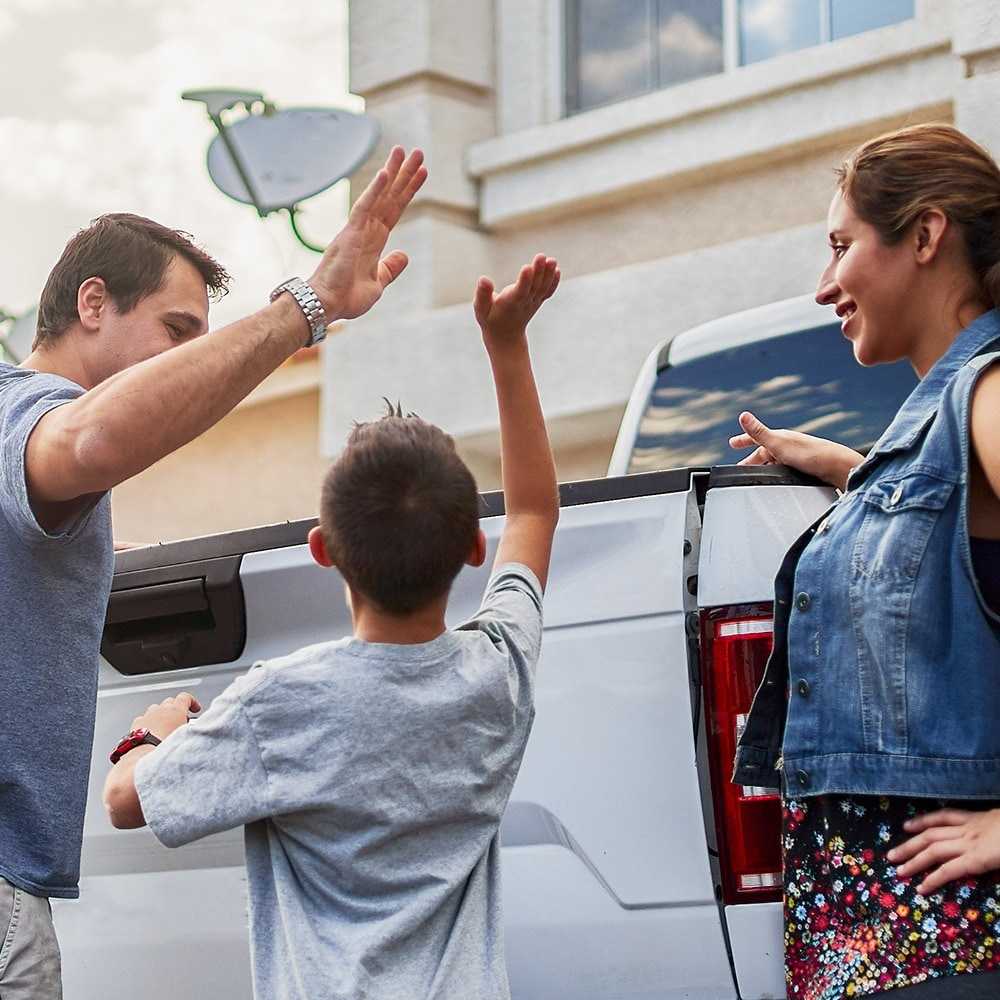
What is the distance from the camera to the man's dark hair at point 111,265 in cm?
274

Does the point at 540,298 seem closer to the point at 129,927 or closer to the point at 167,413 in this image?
the point at 167,413

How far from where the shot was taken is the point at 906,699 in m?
2.11

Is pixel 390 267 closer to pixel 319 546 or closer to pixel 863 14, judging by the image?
pixel 319 546

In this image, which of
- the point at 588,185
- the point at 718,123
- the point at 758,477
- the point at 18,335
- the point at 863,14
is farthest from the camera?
the point at 18,335

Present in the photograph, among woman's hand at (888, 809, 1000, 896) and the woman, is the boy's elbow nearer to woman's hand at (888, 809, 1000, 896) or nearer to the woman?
the woman

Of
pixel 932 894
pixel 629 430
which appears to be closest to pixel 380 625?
pixel 932 894

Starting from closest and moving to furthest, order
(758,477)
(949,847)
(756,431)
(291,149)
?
(949,847), (758,477), (756,431), (291,149)

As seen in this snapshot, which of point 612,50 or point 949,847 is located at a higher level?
point 612,50

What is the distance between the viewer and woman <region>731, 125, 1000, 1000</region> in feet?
6.77

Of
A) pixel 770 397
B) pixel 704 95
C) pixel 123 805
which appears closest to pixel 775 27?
pixel 704 95

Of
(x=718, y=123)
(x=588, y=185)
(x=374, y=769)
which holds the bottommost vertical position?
(x=374, y=769)

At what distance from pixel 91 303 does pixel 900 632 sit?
1.37 meters

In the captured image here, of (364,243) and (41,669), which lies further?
(364,243)

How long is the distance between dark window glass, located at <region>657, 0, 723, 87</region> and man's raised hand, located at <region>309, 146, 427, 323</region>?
24.0 feet
